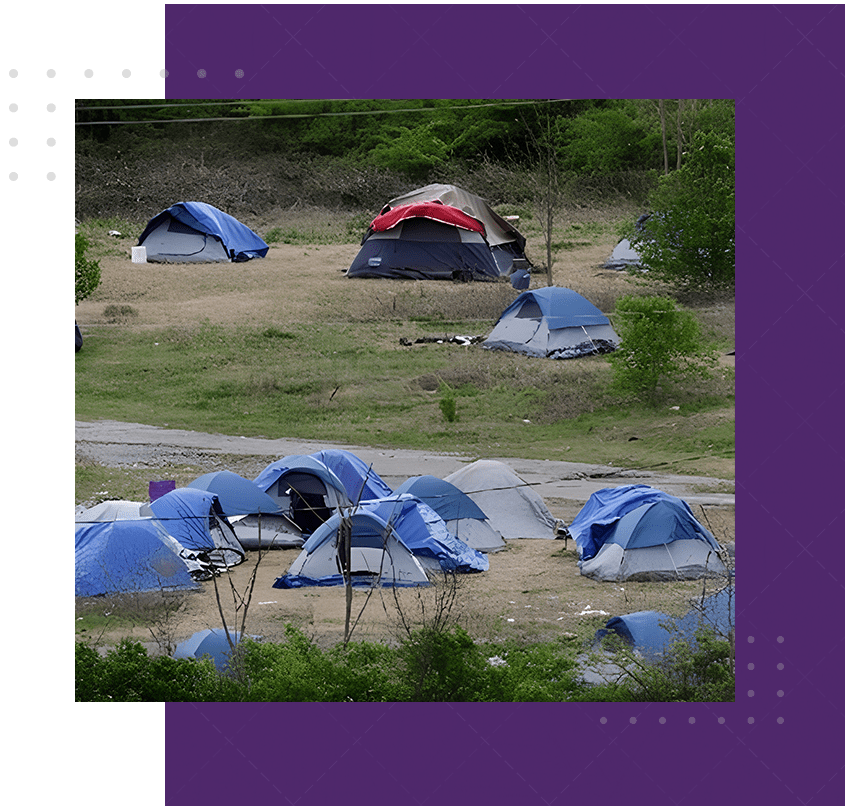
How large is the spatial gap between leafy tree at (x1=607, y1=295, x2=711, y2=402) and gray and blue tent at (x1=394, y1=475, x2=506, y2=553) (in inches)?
167

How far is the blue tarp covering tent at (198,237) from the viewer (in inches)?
1115

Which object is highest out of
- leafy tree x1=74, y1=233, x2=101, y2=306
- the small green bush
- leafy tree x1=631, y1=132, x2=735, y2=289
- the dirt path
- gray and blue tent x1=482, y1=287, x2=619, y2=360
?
leafy tree x1=631, y1=132, x2=735, y2=289

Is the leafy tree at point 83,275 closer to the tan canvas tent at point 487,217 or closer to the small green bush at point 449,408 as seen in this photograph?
the small green bush at point 449,408

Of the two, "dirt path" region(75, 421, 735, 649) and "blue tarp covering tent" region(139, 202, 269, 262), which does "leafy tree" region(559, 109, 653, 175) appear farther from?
"dirt path" region(75, 421, 735, 649)

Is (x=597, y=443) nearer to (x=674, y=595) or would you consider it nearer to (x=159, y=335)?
(x=674, y=595)

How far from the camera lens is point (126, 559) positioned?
459 inches

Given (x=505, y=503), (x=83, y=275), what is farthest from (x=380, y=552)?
(x=83, y=275)

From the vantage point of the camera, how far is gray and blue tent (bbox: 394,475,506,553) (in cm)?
1384

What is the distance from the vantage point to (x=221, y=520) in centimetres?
1324

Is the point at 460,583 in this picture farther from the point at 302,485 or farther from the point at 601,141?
the point at 601,141

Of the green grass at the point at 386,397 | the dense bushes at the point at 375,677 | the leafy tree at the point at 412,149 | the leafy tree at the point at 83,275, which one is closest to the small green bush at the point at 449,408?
the green grass at the point at 386,397

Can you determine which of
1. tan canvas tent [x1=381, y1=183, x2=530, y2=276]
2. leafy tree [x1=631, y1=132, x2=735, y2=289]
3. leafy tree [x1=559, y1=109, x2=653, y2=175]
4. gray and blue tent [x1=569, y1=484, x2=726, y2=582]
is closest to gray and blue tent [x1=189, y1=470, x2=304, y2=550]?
gray and blue tent [x1=569, y1=484, x2=726, y2=582]

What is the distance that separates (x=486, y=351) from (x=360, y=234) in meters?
9.95
